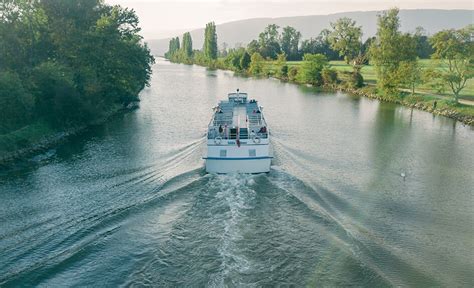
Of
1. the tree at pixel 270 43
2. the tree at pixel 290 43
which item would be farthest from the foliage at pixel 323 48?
the tree at pixel 270 43

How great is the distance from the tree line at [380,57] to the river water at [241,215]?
23.1 m

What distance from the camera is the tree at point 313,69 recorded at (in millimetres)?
98500

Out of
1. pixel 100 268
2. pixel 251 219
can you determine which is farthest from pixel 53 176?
pixel 251 219

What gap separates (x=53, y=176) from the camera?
100ft

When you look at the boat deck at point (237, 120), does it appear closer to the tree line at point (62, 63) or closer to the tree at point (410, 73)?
the tree line at point (62, 63)

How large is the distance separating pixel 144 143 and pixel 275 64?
95847 mm

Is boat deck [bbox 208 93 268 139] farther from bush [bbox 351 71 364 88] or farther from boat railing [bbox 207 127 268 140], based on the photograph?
bush [bbox 351 71 364 88]

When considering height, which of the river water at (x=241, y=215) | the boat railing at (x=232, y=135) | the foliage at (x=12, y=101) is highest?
the foliage at (x=12, y=101)

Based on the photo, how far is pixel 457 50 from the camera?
189ft

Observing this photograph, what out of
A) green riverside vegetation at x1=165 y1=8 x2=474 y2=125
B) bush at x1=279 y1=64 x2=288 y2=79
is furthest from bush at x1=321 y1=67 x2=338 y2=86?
bush at x1=279 y1=64 x2=288 y2=79

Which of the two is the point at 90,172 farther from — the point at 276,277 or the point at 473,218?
the point at 473,218

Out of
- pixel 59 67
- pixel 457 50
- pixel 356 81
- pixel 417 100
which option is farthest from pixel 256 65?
pixel 59 67

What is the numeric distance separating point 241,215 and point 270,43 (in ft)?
475

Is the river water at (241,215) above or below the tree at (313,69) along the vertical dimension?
below
